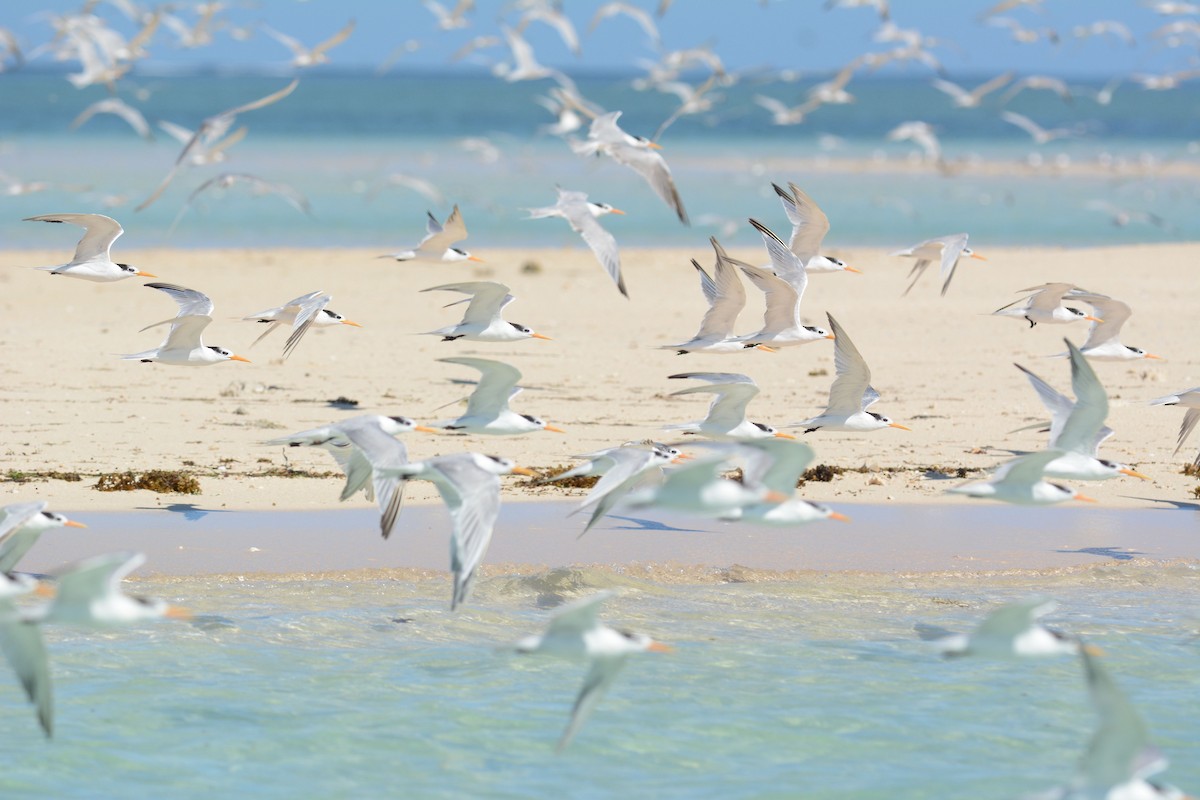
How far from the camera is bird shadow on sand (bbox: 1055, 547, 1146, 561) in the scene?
31.7 ft

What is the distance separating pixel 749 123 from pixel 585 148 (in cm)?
8413

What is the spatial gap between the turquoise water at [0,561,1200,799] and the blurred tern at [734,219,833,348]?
224cm

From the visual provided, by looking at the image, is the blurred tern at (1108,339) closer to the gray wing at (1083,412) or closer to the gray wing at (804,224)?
the gray wing at (804,224)

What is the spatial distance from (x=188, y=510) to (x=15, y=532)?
90.2 inches

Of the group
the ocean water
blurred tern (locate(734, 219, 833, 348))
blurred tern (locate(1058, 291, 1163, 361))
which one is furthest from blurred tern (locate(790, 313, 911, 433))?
the ocean water

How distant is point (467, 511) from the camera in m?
7.67

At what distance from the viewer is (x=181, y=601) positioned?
863 cm

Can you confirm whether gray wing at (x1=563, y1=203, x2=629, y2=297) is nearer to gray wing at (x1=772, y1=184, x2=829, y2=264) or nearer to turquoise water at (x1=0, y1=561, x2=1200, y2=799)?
gray wing at (x1=772, y1=184, x2=829, y2=264)

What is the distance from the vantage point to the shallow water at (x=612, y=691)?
283 inches

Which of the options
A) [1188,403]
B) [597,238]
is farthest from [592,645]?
[1188,403]

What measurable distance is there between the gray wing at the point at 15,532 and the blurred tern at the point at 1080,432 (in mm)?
5067

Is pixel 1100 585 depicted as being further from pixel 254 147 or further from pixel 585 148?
pixel 254 147

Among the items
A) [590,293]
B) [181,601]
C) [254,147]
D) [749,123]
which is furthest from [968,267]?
[749,123]

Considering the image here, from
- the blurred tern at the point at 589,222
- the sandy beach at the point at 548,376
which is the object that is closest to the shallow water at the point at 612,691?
the sandy beach at the point at 548,376
